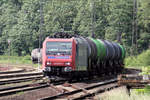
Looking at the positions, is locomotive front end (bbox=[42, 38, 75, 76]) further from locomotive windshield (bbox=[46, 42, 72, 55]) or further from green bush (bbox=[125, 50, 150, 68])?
green bush (bbox=[125, 50, 150, 68])

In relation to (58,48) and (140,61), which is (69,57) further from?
(140,61)

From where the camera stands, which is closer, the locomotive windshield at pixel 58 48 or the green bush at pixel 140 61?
the locomotive windshield at pixel 58 48

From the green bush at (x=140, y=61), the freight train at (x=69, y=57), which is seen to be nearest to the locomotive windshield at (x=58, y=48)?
the freight train at (x=69, y=57)

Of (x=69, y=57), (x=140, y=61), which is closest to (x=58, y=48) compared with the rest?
(x=69, y=57)

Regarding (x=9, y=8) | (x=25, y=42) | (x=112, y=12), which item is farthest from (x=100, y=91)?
(x=9, y=8)

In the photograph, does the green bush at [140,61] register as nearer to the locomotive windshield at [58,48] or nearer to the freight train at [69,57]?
the freight train at [69,57]

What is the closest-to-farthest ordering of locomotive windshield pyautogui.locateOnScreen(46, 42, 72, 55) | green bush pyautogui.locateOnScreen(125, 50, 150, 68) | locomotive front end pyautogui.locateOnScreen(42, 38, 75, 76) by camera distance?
locomotive front end pyautogui.locateOnScreen(42, 38, 75, 76)
locomotive windshield pyautogui.locateOnScreen(46, 42, 72, 55)
green bush pyautogui.locateOnScreen(125, 50, 150, 68)

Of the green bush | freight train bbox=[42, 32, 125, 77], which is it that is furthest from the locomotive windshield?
the green bush

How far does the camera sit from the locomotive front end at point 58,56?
18531 millimetres

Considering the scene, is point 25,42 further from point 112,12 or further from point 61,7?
point 112,12

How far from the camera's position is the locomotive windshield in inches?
735

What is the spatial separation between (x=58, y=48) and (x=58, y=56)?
49 centimetres

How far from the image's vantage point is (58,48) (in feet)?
61.5

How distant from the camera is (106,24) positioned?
6334 centimetres
